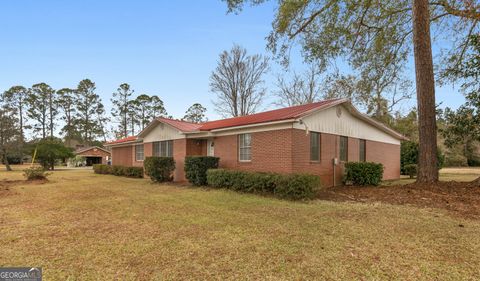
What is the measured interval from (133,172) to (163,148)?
4241 mm

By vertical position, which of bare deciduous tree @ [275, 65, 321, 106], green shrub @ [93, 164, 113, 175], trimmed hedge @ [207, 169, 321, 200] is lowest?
green shrub @ [93, 164, 113, 175]

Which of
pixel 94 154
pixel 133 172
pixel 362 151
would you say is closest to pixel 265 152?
pixel 362 151

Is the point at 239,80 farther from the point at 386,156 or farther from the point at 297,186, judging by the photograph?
the point at 297,186

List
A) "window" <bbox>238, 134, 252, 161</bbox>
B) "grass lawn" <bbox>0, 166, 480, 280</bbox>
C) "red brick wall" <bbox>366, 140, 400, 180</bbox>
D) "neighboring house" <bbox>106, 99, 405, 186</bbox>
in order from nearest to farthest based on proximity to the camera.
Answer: "grass lawn" <bbox>0, 166, 480, 280</bbox> < "neighboring house" <bbox>106, 99, 405, 186</bbox> < "window" <bbox>238, 134, 252, 161</bbox> < "red brick wall" <bbox>366, 140, 400, 180</bbox>

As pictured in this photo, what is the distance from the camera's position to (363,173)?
41.4 ft

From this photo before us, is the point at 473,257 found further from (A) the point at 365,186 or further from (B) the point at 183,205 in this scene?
(A) the point at 365,186

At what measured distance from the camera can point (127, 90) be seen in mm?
54719

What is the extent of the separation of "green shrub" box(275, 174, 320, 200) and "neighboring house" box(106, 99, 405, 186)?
149 centimetres

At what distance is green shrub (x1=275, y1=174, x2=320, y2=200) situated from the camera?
8.86m

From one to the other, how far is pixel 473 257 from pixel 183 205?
6.72 meters

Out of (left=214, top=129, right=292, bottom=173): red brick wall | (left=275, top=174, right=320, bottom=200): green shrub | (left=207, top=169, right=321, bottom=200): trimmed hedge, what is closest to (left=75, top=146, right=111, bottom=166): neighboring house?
(left=214, top=129, right=292, bottom=173): red brick wall

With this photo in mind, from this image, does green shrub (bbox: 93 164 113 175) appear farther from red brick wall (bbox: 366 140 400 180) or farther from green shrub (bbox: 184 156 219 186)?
red brick wall (bbox: 366 140 400 180)

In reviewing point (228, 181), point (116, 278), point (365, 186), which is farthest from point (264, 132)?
point (116, 278)

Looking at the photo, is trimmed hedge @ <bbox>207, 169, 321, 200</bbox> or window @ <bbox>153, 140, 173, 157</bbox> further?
window @ <bbox>153, 140, 173, 157</bbox>
